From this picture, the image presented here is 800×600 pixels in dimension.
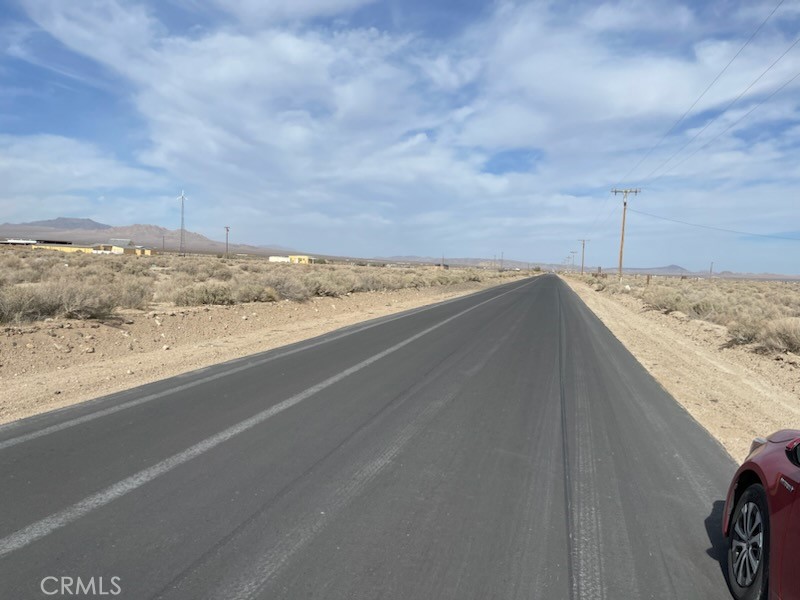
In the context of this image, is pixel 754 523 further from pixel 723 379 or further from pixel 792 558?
pixel 723 379

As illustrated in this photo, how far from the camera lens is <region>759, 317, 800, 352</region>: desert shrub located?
44.9ft

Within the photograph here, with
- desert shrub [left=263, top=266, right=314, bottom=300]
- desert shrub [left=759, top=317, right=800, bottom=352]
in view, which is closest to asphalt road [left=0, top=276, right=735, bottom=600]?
desert shrub [left=759, top=317, right=800, bottom=352]

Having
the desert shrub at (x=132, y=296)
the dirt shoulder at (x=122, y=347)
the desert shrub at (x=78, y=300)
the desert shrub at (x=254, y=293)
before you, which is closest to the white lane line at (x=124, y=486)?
the dirt shoulder at (x=122, y=347)

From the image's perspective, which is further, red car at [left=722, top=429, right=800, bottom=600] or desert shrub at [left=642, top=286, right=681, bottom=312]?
desert shrub at [left=642, top=286, right=681, bottom=312]

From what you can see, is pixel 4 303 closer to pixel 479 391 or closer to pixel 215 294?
pixel 215 294

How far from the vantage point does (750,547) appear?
10.3ft

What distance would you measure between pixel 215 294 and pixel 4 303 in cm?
749

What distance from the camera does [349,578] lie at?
10.5 ft

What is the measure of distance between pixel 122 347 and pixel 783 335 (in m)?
16.6

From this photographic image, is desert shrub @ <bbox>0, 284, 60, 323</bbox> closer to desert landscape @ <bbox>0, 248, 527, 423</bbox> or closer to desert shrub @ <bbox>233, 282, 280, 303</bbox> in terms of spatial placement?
desert landscape @ <bbox>0, 248, 527, 423</bbox>

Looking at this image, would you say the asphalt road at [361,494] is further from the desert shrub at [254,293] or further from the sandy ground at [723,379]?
the desert shrub at [254,293]

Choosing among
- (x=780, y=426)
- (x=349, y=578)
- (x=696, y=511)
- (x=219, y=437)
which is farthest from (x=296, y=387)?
(x=780, y=426)

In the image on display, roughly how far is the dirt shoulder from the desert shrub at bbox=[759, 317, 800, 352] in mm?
12255

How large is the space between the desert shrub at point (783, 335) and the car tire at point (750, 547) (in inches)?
511
